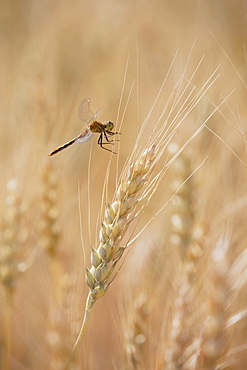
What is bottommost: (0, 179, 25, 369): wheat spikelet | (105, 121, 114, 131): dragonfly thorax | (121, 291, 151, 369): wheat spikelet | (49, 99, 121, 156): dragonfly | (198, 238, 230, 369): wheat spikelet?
(198, 238, 230, 369): wheat spikelet

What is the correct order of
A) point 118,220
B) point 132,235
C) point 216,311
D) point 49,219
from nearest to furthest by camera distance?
point 118,220
point 216,311
point 49,219
point 132,235

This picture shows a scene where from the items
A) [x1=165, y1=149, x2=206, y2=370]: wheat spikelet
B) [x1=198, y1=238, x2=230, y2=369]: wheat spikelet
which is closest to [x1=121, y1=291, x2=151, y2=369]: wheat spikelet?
[x1=165, y1=149, x2=206, y2=370]: wheat spikelet

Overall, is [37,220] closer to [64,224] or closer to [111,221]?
[64,224]

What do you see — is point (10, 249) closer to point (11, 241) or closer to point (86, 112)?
point (11, 241)

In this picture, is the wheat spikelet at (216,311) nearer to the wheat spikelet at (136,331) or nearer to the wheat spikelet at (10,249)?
the wheat spikelet at (136,331)

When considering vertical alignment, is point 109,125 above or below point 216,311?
above

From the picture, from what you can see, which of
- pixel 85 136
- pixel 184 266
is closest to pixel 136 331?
pixel 184 266

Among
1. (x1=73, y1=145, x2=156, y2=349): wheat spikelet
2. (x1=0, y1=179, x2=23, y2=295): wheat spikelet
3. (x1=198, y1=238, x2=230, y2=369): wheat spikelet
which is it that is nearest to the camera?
(x1=73, y1=145, x2=156, y2=349): wheat spikelet

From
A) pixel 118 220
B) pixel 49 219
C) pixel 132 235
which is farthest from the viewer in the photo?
pixel 132 235

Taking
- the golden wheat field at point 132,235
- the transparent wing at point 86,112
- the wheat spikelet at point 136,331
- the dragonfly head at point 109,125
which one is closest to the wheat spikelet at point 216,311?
the golden wheat field at point 132,235

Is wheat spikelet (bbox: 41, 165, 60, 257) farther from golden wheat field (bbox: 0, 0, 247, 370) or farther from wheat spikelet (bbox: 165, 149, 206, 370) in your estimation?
wheat spikelet (bbox: 165, 149, 206, 370)

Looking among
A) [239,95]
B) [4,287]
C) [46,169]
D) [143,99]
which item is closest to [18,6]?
[143,99]
